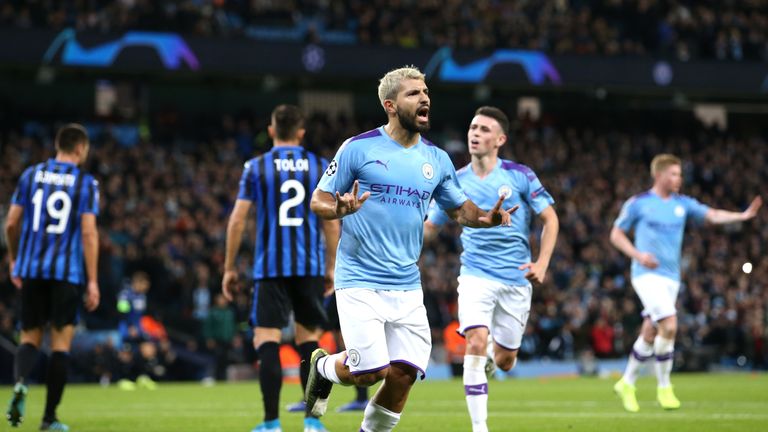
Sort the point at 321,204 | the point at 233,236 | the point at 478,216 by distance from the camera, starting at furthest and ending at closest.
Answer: the point at 233,236 → the point at 478,216 → the point at 321,204

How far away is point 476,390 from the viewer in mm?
8945

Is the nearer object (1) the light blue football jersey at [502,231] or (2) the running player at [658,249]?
(1) the light blue football jersey at [502,231]

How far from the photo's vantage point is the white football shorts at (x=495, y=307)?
9.67m

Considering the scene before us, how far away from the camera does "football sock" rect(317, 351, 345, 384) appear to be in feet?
23.8

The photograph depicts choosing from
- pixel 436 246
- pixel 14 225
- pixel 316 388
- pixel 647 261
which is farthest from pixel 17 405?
pixel 436 246

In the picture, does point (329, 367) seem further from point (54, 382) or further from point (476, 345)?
point (54, 382)

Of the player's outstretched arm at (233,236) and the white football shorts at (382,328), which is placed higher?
the player's outstretched arm at (233,236)

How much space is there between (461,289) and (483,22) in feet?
82.5

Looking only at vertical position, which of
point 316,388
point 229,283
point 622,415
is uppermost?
A: point 229,283

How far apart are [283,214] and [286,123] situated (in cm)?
73

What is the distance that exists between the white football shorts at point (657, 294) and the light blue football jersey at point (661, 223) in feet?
0.25

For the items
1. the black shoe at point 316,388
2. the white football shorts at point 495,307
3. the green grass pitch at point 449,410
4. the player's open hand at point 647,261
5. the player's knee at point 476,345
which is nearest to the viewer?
the black shoe at point 316,388

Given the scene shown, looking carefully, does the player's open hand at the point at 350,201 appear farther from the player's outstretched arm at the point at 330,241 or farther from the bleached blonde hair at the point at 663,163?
the bleached blonde hair at the point at 663,163

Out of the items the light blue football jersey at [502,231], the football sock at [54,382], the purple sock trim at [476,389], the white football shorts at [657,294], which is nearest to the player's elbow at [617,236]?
the white football shorts at [657,294]
